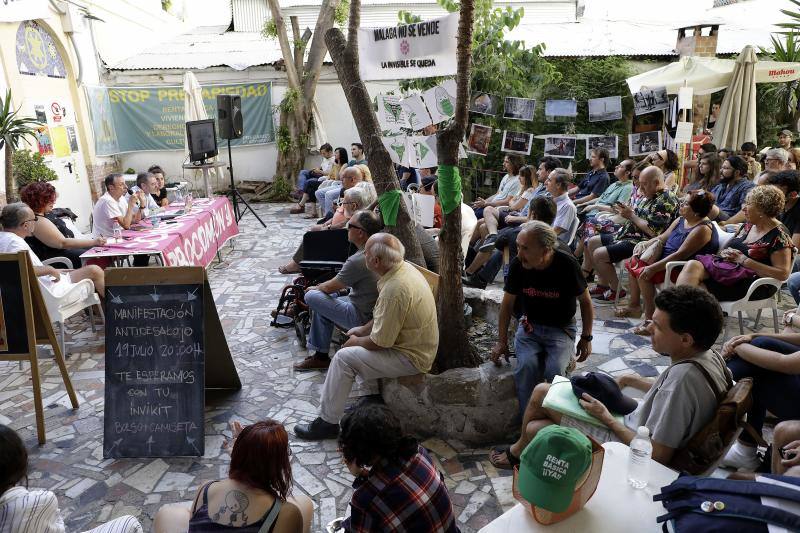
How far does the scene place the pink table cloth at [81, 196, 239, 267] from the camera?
5.60 m

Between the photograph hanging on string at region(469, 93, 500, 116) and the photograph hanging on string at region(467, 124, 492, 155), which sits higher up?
the photograph hanging on string at region(469, 93, 500, 116)

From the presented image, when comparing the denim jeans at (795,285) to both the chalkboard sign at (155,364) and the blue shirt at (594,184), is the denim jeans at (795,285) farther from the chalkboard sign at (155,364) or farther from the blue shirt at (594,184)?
the chalkboard sign at (155,364)

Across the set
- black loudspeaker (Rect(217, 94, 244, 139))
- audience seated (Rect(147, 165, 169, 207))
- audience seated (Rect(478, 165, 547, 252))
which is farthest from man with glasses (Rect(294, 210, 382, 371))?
black loudspeaker (Rect(217, 94, 244, 139))

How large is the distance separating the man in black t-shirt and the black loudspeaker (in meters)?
8.04

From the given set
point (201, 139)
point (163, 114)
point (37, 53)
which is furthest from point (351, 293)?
point (163, 114)

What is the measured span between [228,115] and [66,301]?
242 inches

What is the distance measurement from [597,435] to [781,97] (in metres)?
9.75

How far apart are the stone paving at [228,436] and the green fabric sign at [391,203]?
145 centimetres

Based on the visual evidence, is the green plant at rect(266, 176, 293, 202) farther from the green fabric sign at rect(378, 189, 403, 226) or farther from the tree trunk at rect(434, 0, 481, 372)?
the tree trunk at rect(434, 0, 481, 372)

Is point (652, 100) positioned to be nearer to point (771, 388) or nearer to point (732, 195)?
point (732, 195)

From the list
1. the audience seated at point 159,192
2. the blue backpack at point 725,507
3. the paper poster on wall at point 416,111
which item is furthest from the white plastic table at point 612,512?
the audience seated at point 159,192

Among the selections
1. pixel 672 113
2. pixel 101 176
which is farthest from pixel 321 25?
pixel 672 113

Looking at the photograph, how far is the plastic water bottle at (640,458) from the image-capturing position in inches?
81.2

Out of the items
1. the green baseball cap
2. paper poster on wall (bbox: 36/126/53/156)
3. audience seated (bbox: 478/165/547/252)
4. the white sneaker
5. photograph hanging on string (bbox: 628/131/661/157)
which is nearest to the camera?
the green baseball cap
